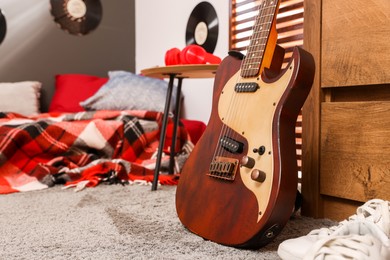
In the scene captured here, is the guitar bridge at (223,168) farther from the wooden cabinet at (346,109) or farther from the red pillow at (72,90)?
the red pillow at (72,90)

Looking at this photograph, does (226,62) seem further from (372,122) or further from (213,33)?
(213,33)

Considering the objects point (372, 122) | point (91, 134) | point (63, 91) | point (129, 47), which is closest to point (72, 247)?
point (372, 122)

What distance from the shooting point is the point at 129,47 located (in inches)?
122

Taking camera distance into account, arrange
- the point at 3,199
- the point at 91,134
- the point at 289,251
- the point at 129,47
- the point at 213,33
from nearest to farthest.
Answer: the point at 289,251
the point at 3,199
the point at 91,134
the point at 213,33
the point at 129,47

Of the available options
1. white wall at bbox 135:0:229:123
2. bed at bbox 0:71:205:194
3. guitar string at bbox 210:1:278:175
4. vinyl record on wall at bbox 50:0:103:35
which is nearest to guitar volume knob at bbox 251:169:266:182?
guitar string at bbox 210:1:278:175

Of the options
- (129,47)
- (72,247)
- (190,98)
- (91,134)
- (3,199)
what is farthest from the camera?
(129,47)

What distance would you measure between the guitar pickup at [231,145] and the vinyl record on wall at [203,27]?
4.41 ft

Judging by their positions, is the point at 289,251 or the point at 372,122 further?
the point at 372,122

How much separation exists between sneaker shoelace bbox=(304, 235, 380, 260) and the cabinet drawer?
1.17 feet

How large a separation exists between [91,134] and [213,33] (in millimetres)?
889

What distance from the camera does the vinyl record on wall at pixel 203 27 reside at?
7.21 feet

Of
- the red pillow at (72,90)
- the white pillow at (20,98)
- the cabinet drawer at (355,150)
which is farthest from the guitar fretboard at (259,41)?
the white pillow at (20,98)

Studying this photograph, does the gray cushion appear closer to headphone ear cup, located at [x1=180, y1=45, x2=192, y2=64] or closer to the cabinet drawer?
headphone ear cup, located at [x1=180, y1=45, x2=192, y2=64]

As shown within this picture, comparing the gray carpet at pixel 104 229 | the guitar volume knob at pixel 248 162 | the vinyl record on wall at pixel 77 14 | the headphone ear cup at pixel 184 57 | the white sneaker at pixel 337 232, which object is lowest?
the gray carpet at pixel 104 229
